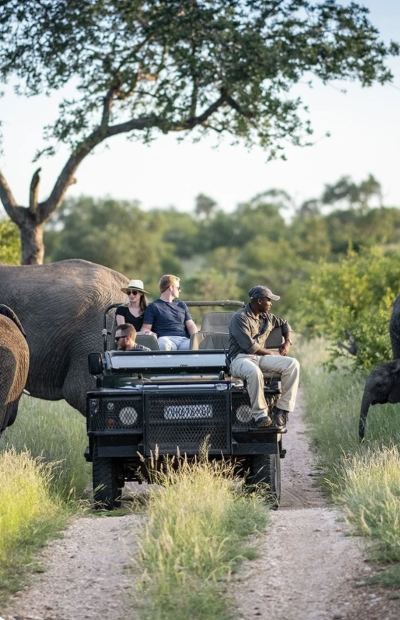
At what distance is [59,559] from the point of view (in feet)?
25.9

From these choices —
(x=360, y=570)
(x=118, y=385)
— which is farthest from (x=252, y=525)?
(x=118, y=385)

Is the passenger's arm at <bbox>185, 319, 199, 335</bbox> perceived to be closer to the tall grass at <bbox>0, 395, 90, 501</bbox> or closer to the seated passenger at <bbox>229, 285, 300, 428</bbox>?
the seated passenger at <bbox>229, 285, 300, 428</bbox>

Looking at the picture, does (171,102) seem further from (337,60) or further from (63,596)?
(63,596)

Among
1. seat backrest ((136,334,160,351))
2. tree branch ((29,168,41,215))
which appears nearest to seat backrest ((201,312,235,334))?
seat backrest ((136,334,160,351))

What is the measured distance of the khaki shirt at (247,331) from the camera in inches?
400

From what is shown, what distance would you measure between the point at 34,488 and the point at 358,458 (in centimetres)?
324

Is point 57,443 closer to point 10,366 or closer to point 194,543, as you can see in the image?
point 10,366

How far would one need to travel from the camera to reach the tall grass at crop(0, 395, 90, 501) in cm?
1056

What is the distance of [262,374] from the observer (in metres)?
9.90

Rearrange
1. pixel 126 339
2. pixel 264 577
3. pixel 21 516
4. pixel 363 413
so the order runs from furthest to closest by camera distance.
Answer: pixel 363 413, pixel 126 339, pixel 21 516, pixel 264 577

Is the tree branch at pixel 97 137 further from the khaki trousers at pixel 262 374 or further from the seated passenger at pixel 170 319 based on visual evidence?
the khaki trousers at pixel 262 374

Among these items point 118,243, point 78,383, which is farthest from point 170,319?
point 118,243

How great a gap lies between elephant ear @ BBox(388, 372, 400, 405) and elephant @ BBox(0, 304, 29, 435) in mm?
3638

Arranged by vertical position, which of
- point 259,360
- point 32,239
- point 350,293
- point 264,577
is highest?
point 32,239
